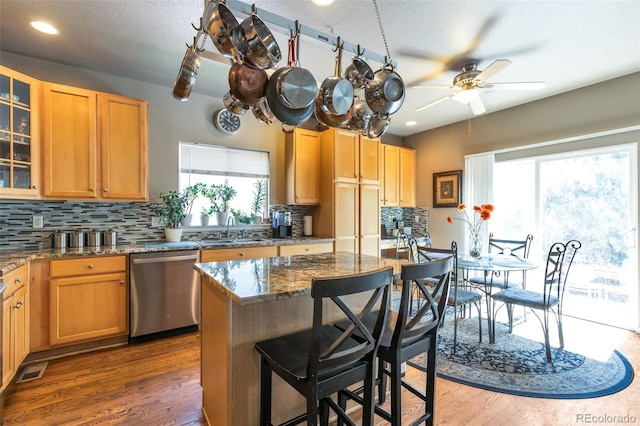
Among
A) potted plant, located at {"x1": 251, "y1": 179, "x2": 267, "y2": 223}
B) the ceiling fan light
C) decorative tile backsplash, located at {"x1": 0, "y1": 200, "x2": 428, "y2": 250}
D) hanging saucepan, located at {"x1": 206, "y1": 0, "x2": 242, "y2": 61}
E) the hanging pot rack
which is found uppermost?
the ceiling fan light

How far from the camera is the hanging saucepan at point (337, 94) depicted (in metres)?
1.74

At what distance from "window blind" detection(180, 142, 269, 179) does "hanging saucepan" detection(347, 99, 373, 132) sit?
2.23m

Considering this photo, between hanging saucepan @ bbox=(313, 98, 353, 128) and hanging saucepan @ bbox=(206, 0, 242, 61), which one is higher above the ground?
hanging saucepan @ bbox=(206, 0, 242, 61)

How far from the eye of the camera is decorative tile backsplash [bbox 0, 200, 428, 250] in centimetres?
276

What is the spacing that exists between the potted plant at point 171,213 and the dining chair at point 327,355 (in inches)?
93.7

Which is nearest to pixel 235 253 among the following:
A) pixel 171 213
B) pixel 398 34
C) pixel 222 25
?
pixel 171 213

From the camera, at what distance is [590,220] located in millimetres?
3480

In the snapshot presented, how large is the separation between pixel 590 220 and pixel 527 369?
2161mm

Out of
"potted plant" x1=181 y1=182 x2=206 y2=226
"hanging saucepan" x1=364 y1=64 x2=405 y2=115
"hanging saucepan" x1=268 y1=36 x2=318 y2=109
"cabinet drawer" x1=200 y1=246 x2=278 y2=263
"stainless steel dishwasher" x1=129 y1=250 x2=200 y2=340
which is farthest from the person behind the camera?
"potted plant" x1=181 y1=182 x2=206 y2=226

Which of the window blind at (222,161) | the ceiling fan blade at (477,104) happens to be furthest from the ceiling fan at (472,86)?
the window blind at (222,161)

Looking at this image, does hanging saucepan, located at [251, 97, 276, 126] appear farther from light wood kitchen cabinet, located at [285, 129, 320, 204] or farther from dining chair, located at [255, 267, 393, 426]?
light wood kitchen cabinet, located at [285, 129, 320, 204]

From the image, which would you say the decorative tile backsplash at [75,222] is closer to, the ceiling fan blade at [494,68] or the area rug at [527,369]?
the area rug at [527,369]

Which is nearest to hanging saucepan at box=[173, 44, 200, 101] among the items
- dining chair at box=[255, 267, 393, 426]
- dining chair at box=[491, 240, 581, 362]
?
dining chair at box=[255, 267, 393, 426]

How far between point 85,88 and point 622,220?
19.1 feet
